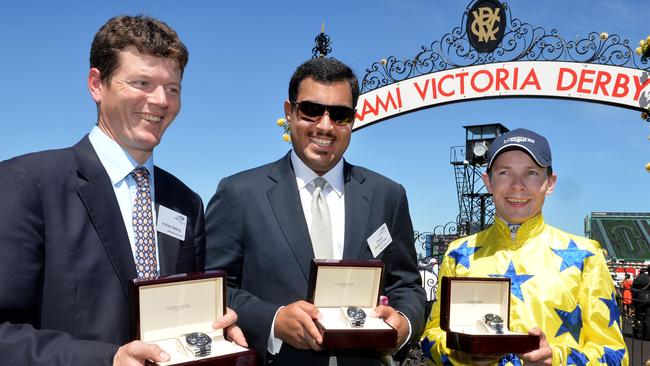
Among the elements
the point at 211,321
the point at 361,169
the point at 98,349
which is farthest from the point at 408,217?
the point at 98,349

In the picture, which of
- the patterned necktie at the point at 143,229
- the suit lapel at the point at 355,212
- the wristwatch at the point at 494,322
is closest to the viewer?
the patterned necktie at the point at 143,229

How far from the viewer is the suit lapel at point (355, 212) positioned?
114 inches

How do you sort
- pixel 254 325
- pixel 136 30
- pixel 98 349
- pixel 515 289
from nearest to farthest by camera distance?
pixel 98 349, pixel 136 30, pixel 254 325, pixel 515 289

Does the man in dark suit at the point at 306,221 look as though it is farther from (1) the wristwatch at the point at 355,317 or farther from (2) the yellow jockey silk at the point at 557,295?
(2) the yellow jockey silk at the point at 557,295

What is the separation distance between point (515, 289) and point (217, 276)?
1.62 meters

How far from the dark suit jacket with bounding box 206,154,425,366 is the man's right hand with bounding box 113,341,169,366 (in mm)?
886

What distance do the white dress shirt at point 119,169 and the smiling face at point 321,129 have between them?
96cm

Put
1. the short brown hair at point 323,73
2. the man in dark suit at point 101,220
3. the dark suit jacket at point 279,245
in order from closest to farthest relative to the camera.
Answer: the man in dark suit at point 101,220 < the dark suit jacket at point 279,245 < the short brown hair at point 323,73

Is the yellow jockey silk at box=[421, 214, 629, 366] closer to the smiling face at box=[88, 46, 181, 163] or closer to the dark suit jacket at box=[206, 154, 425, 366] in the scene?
the dark suit jacket at box=[206, 154, 425, 366]

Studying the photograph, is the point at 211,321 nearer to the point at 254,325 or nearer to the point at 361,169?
the point at 254,325

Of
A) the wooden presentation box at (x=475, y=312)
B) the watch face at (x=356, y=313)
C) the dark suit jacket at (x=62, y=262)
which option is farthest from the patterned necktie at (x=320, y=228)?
the dark suit jacket at (x=62, y=262)

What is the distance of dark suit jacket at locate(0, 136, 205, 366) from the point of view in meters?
1.80

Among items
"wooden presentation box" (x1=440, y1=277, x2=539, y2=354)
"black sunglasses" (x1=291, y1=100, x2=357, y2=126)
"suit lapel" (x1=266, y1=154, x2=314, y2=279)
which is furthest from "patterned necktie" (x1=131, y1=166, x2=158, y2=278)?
"wooden presentation box" (x1=440, y1=277, x2=539, y2=354)

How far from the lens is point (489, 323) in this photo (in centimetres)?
268
